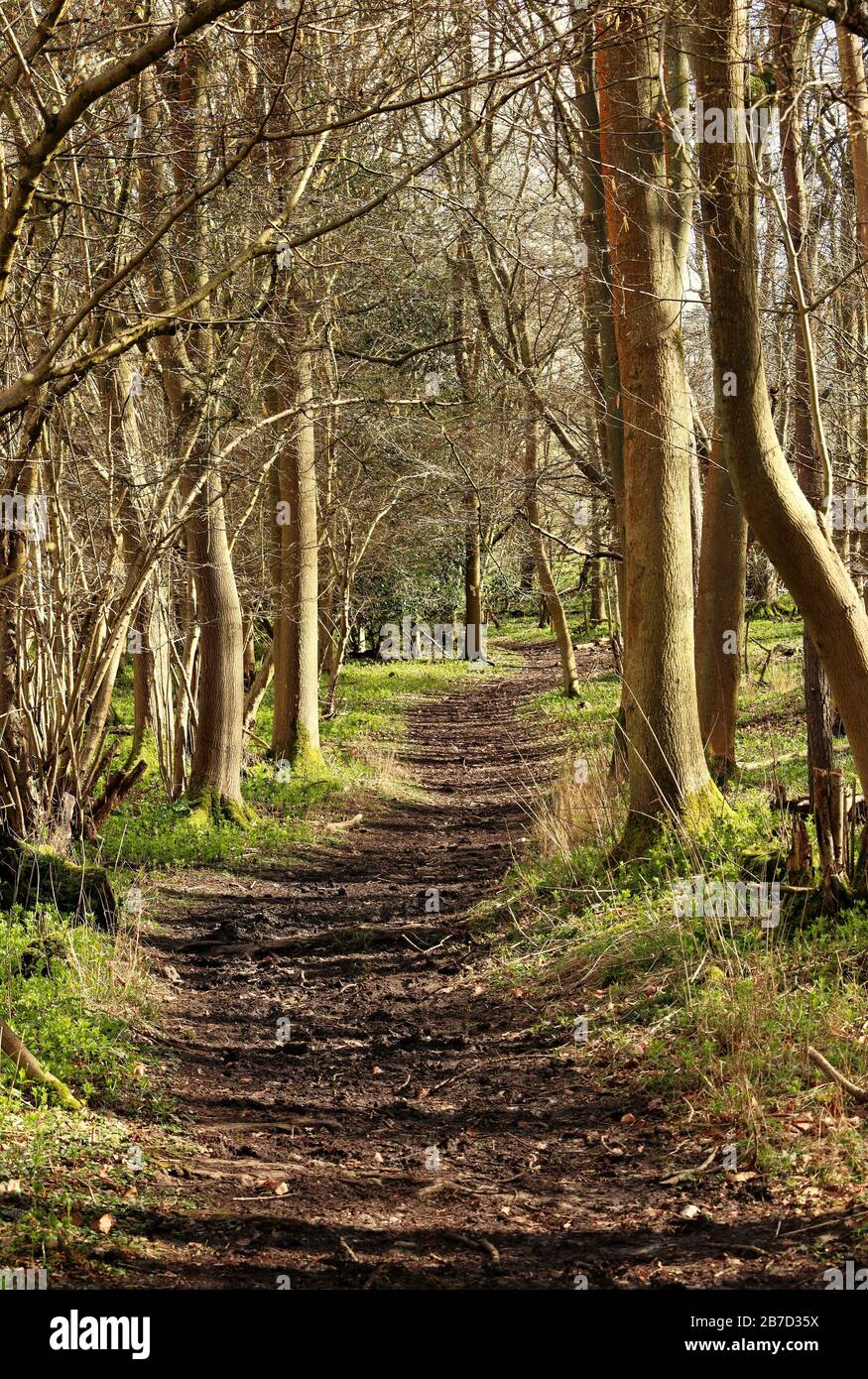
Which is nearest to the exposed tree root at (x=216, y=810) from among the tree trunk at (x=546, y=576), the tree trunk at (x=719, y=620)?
the tree trunk at (x=719, y=620)

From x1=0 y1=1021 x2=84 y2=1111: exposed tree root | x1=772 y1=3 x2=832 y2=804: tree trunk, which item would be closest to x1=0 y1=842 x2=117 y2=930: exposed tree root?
x1=0 y1=1021 x2=84 y2=1111: exposed tree root

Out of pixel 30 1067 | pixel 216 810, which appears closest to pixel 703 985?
pixel 30 1067

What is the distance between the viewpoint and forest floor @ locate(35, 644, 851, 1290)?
4.03 m

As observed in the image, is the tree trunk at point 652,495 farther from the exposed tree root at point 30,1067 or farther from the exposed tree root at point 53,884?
the exposed tree root at point 30,1067

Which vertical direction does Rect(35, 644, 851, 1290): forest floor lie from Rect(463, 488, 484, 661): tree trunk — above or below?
below

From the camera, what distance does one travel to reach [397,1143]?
5.26 m

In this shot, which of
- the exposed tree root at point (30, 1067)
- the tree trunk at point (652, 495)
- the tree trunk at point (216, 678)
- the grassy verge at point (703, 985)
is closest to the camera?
the grassy verge at point (703, 985)

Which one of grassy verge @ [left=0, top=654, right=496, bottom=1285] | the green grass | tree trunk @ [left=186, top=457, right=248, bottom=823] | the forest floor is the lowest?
the forest floor

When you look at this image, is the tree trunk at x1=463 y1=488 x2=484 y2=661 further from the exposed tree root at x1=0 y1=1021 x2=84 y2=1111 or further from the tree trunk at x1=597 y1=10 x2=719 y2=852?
the exposed tree root at x1=0 y1=1021 x2=84 y2=1111

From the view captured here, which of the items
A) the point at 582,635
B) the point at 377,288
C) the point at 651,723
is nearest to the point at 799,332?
the point at 651,723

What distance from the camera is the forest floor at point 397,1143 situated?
4.03 metres

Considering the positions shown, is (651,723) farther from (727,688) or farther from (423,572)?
(423,572)

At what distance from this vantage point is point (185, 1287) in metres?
3.79

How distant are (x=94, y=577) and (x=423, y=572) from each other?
20.7m
